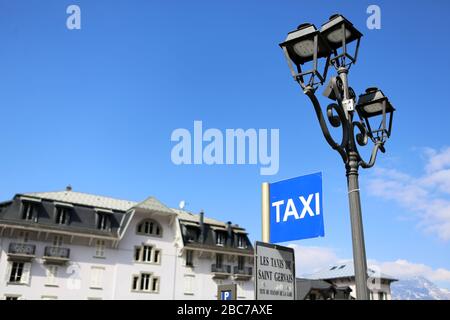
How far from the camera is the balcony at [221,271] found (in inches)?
1548

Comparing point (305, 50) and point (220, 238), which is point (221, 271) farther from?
point (305, 50)

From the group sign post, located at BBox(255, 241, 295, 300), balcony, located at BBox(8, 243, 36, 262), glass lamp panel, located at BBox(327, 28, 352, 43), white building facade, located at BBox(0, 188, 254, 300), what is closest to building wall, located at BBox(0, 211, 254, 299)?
white building facade, located at BBox(0, 188, 254, 300)

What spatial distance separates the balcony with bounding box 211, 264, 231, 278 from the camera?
39312mm

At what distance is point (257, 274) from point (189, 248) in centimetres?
3424

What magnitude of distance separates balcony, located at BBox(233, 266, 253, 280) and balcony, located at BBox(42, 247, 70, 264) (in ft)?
49.8

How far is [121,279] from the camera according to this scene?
35.2 meters

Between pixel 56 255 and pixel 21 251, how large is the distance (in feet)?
8.08

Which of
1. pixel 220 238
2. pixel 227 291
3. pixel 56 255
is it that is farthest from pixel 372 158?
pixel 220 238

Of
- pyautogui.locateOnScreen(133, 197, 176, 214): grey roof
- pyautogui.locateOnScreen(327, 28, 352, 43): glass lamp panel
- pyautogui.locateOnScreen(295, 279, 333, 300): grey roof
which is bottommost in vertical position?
pyautogui.locateOnScreen(295, 279, 333, 300): grey roof

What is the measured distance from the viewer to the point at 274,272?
4.97m

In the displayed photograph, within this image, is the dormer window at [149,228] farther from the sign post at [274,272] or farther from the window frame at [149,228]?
the sign post at [274,272]

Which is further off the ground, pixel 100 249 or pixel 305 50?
pixel 100 249

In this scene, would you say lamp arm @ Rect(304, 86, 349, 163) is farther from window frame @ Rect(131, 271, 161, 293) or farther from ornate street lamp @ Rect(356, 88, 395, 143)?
window frame @ Rect(131, 271, 161, 293)
